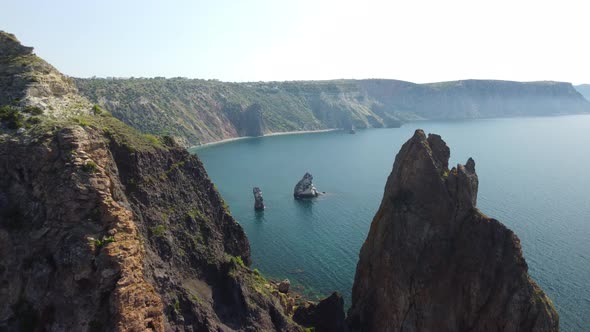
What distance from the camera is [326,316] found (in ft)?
166

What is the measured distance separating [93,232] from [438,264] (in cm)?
3457

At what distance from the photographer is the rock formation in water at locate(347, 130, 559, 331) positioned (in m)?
40.9

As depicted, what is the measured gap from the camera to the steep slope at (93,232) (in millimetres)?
26359

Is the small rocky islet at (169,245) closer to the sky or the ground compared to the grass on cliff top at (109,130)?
closer to the ground

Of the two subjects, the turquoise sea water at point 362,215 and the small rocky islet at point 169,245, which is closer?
the small rocky islet at point 169,245

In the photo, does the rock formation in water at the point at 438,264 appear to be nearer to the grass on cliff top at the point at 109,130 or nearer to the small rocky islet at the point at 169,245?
the small rocky islet at the point at 169,245

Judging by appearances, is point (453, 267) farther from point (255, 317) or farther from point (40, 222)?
point (40, 222)

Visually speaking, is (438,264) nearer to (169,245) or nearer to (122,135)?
(169,245)

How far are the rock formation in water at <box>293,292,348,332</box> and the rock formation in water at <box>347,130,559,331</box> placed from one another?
1.88m

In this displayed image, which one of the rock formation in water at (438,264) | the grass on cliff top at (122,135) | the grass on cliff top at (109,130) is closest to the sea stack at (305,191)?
the rock formation in water at (438,264)

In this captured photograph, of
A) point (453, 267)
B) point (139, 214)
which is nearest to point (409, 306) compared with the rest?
point (453, 267)

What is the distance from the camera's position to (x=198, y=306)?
37.2 meters

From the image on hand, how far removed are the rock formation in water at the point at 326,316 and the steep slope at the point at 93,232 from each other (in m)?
6.68

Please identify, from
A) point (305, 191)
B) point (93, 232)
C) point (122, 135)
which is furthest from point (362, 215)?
point (93, 232)
